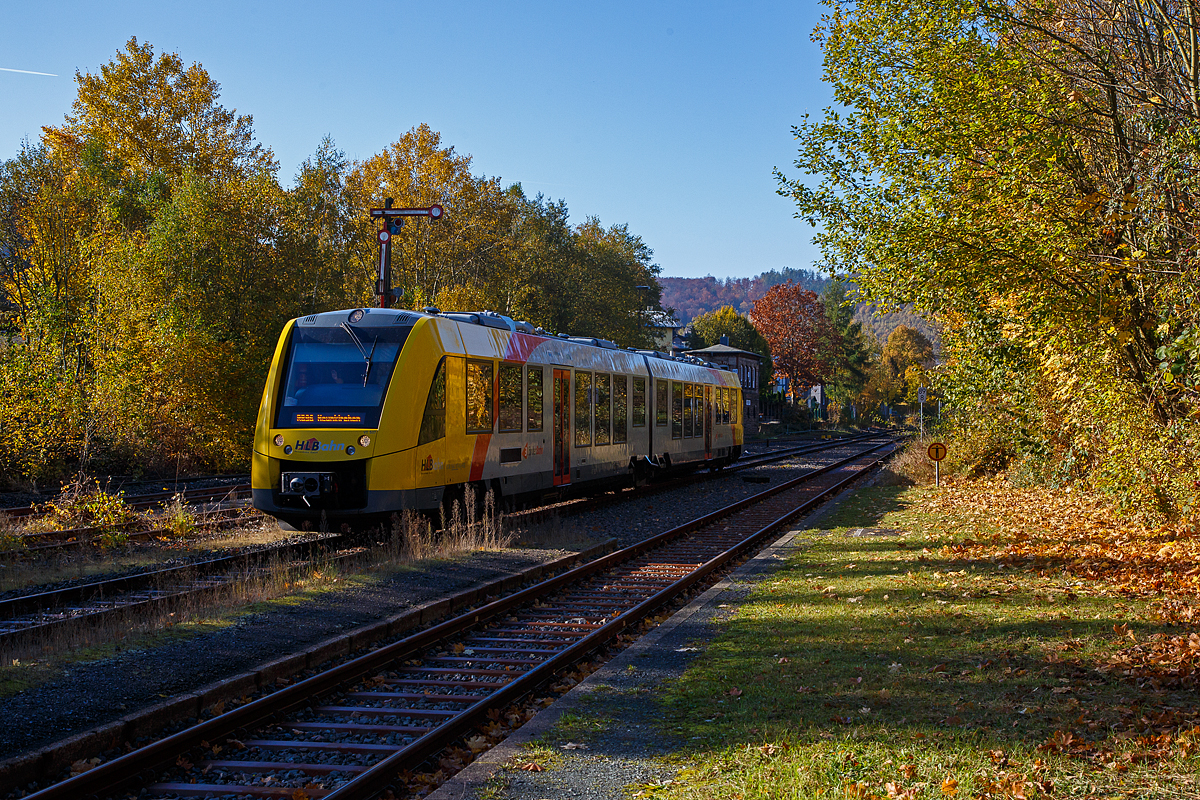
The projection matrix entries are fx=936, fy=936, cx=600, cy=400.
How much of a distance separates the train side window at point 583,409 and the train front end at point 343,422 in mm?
5305

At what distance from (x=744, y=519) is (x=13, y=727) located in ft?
45.8

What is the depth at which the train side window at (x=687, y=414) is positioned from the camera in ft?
84.1

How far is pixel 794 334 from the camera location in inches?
3452

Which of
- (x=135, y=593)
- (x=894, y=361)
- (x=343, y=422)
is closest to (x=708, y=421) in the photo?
(x=343, y=422)

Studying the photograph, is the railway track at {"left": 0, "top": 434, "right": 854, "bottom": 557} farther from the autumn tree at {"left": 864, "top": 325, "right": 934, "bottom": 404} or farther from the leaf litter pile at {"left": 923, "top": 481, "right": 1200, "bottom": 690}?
the autumn tree at {"left": 864, "top": 325, "right": 934, "bottom": 404}

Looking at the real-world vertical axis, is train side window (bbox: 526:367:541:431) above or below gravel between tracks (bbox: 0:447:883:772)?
above

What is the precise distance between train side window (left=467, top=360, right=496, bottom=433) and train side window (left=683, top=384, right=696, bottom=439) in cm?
1163

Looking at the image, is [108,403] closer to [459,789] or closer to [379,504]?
[379,504]

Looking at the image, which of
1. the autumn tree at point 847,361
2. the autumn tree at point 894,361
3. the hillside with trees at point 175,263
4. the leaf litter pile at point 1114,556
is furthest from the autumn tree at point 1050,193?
the autumn tree at point 847,361

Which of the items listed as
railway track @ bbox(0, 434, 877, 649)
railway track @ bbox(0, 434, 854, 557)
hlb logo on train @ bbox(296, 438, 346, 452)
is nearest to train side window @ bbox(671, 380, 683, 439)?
railway track @ bbox(0, 434, 854, 557)

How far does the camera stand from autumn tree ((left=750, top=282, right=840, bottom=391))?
87000 millimetres

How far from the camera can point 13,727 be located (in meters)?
5.53

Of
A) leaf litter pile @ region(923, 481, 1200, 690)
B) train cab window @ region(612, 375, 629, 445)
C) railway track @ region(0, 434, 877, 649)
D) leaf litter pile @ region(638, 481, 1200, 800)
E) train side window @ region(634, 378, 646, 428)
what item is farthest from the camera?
train side window @ region(634, 378, 646, 428)

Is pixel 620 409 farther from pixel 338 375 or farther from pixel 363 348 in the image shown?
pixel 338 375
